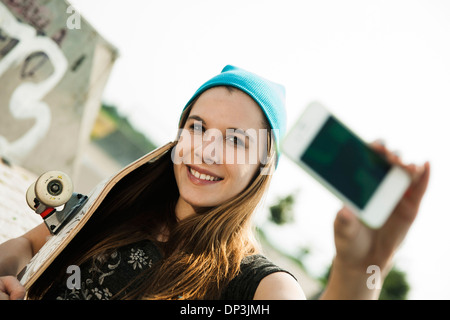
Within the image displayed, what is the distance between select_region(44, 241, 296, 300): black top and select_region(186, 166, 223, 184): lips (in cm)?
49

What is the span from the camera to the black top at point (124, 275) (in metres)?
1.67

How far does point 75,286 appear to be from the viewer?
5.86 feet

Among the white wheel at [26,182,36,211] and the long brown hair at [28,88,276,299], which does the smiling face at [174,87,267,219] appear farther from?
the white wheel at [26,182,36,211]

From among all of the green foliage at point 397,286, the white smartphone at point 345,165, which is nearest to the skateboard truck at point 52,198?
the white smartphone at point 345,165

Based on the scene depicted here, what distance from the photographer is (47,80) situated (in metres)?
8.09

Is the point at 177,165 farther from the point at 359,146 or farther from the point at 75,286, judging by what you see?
the point at 359,146

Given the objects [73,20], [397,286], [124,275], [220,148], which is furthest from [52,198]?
[397,286]

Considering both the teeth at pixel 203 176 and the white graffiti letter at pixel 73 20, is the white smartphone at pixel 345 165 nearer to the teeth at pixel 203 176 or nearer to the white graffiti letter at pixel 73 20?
the teeth at pixel 203 176

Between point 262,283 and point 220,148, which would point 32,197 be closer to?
point 220,148

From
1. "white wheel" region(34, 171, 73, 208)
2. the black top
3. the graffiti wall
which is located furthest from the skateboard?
the graffiti wall

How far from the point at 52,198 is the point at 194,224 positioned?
0.88 m

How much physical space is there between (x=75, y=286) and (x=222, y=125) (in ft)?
4.08

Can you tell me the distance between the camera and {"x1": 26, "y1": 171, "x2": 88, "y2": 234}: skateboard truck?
1961 mm
